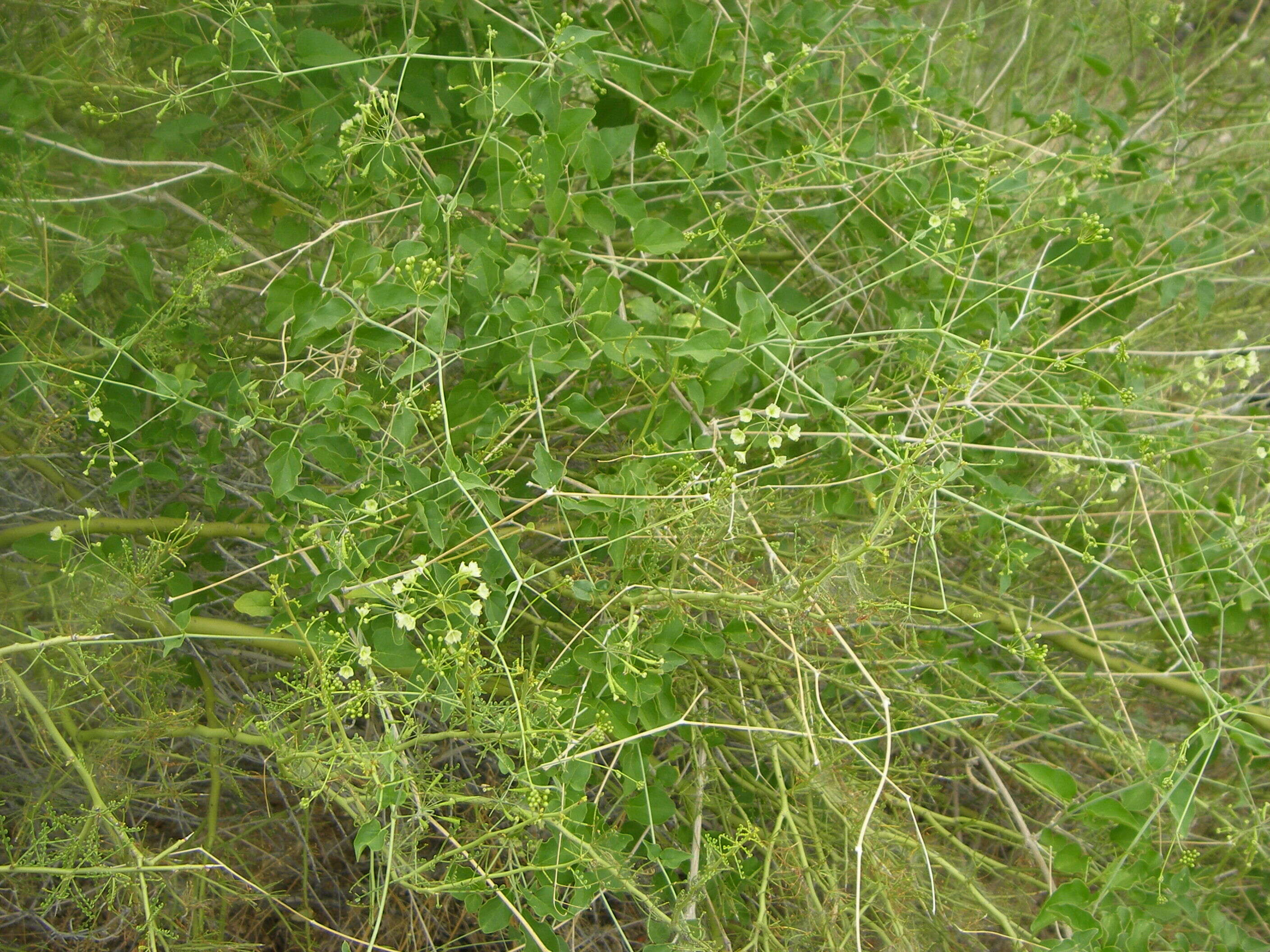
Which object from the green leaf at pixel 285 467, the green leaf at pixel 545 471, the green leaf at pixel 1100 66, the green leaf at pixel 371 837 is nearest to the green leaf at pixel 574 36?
the green leaf at pixel 545 471

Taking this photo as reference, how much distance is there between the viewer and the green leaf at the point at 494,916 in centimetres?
140

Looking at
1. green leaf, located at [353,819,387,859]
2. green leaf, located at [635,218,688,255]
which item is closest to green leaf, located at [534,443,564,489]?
green leaf, located at [635,218,688,255]

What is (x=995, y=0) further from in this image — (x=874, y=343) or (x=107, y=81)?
(x=107, y=81)

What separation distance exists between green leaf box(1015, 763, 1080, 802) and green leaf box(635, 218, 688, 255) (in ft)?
3.66

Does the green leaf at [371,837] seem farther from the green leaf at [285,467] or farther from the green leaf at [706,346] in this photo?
the green leaf at [706,346]

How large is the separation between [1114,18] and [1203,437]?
150 cm

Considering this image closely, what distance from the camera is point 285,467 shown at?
1.44m

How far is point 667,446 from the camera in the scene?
5.44 feet

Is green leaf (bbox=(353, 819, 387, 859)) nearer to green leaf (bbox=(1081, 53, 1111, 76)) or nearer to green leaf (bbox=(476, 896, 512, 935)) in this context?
green leaf (bbox=(476, 896, 512, 935))

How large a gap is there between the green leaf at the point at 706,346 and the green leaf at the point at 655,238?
171 millimetres

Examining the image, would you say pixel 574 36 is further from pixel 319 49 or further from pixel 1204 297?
pixel 1204 297

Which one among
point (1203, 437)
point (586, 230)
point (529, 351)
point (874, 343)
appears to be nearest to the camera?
point (529, 351)

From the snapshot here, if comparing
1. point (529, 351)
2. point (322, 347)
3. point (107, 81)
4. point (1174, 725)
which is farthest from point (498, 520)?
point (1174, 725)

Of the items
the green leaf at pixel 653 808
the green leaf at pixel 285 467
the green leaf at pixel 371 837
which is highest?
the green leaf at pixel 285 467
